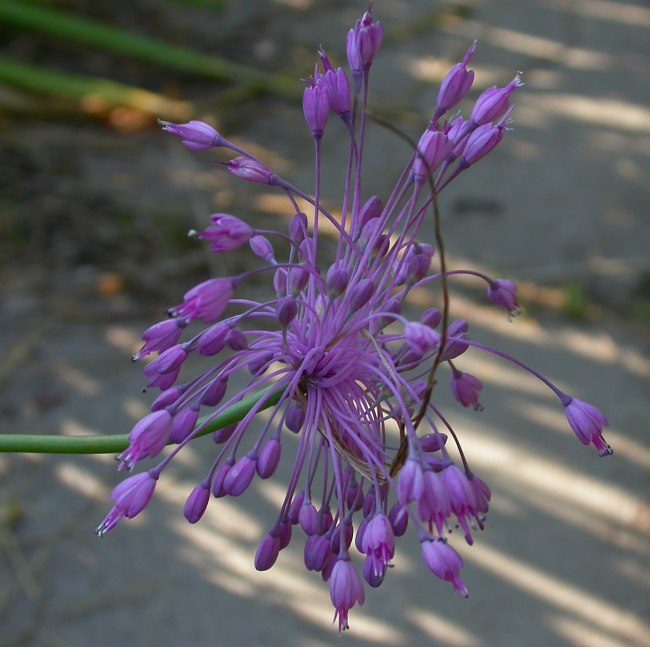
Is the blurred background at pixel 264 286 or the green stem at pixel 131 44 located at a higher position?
the green stem at pixel 131 44

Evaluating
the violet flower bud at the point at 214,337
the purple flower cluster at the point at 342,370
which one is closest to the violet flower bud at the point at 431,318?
the purple flower cluster at the point at 342,370

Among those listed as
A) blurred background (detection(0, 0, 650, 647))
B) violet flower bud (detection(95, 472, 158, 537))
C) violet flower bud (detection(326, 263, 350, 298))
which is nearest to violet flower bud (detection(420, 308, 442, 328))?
violet flower bud (detection(326, 263, 350, 298))

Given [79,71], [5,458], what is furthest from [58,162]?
[5,458]

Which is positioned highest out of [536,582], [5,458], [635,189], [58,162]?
[635,189]

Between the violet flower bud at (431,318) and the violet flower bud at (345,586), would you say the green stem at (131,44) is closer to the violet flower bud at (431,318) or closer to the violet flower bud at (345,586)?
the violet flower bud at (431,318)

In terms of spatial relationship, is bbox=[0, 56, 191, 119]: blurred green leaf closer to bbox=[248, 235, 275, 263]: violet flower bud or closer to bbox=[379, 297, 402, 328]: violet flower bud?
bbox=[248, 235, 275, 263]: violet flower bud

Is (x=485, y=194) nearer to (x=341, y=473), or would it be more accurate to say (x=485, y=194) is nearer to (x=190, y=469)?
(x=190, y=469)

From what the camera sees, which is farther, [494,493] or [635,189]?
[635,189]
